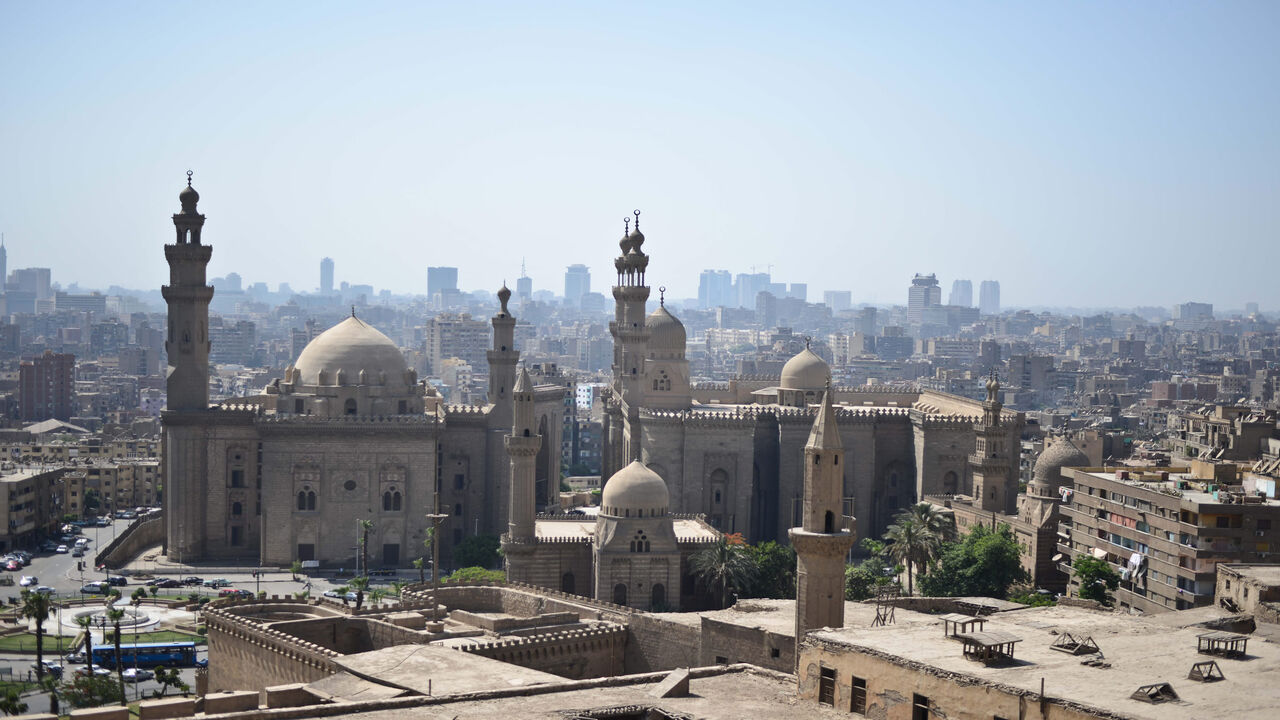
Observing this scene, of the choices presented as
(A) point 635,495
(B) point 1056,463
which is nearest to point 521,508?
(A) point 635,495

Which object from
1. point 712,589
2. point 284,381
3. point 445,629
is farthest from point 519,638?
point 284,381

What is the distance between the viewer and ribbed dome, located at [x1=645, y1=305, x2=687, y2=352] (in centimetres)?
6900

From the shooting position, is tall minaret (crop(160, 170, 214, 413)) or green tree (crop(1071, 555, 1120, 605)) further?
tall minaret (crop(160, 170, 214, 413))

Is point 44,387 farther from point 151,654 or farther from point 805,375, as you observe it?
point 151,654

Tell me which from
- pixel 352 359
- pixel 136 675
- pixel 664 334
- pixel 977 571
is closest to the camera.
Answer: pixel 136 675

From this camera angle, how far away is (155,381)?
180 metres

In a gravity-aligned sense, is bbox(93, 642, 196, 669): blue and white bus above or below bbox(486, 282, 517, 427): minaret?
below

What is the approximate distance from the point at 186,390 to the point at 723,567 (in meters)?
27.5

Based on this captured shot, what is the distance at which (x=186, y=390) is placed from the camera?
2736 inches

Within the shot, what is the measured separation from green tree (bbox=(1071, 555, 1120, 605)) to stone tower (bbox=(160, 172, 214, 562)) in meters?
35.8

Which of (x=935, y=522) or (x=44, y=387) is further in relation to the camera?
(x=44, y=387)

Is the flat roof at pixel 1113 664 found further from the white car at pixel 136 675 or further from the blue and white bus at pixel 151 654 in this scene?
the blue and white bus at pixel 151 654

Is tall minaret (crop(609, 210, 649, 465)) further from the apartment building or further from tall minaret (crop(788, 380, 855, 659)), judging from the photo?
tall minaret (crop(788, 380, 855, 659))

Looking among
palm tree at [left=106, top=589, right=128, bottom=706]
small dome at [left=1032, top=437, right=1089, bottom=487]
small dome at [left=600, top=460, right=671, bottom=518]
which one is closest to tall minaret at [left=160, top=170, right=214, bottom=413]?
palm tree at [left=106, top=589, right=128, bottom=706]
